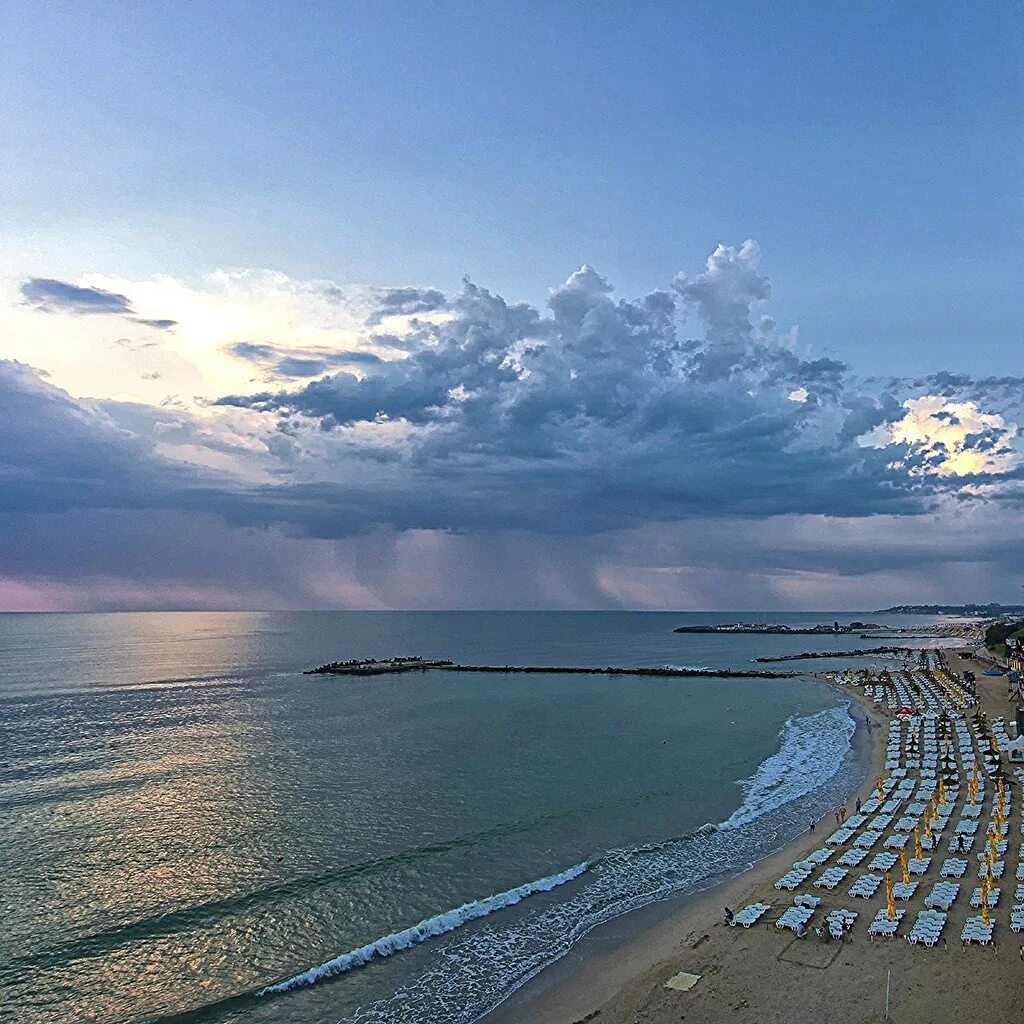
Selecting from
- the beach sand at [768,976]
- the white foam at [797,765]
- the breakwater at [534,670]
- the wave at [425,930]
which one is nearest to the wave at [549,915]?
the wave at [425,930]

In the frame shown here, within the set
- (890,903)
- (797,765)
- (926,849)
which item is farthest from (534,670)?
(890,903)

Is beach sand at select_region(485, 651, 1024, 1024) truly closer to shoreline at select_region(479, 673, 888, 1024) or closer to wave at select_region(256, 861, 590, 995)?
shoreline at select_region(479, 673, 888, 1024)

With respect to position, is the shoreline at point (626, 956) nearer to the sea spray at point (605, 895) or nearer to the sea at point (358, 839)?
the sea spray at point (605, 895)

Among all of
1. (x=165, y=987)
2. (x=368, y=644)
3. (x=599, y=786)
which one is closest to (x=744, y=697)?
(x=599, y=786)

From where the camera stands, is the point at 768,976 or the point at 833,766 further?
the point at 833,766

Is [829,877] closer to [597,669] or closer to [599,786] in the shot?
[599,786]

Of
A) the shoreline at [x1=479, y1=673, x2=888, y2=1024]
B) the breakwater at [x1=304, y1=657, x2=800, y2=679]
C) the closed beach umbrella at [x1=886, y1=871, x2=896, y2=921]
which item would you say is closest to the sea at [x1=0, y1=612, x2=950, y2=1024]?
the shoreline at [x1=479, y1=673, x2=888, y2=1024]
